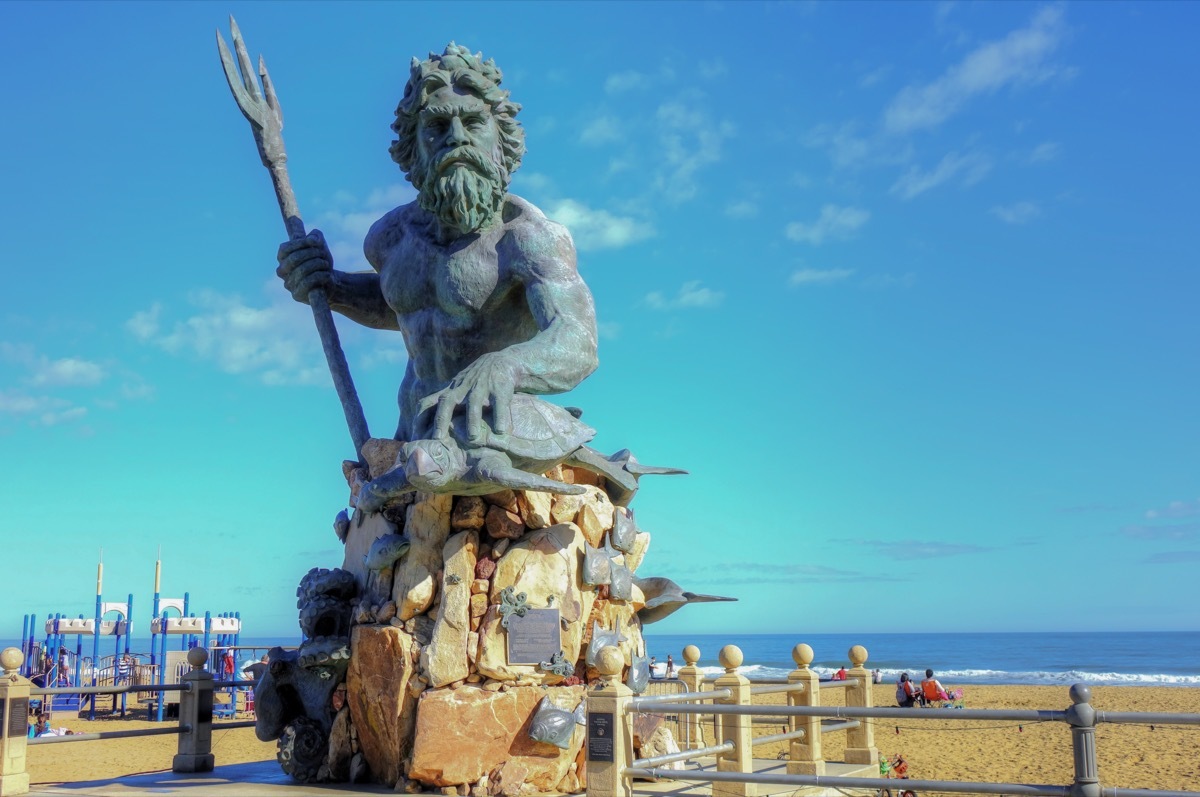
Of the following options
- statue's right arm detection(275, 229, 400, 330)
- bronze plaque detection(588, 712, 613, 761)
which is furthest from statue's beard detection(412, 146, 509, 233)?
bronze plaque detection(588, 712, 613, 761)

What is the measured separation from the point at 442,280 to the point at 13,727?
3.93 metres

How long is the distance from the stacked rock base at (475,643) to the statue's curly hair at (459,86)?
2.13 meters

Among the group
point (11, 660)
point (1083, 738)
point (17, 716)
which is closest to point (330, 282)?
point (11, 660)

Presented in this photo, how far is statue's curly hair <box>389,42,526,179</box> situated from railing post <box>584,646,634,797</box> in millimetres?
3451

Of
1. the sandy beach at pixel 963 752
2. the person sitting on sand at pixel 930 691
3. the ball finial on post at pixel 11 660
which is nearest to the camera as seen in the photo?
the ball finial on post at pixel 11 660

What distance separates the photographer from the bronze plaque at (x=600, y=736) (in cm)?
459

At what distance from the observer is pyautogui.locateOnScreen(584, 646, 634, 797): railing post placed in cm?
455

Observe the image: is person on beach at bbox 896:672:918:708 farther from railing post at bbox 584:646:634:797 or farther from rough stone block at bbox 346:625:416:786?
railing post at bbox 584:646:634:797

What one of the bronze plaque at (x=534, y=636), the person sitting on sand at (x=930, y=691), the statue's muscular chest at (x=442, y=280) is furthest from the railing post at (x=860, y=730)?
the person sitting on sand at (x=930, y=691)

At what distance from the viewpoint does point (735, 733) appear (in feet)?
19.9

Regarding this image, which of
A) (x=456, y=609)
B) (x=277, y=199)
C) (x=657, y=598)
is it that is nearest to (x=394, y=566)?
(x=456, y=609)

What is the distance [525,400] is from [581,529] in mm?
942

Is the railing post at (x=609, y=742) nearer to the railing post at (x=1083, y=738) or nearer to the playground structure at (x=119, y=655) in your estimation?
the railing post at (x=1083, y=738)

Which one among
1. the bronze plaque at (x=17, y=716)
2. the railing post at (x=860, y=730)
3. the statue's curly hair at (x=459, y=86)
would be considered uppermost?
the statue's curly hair at (x=459, y=86)
